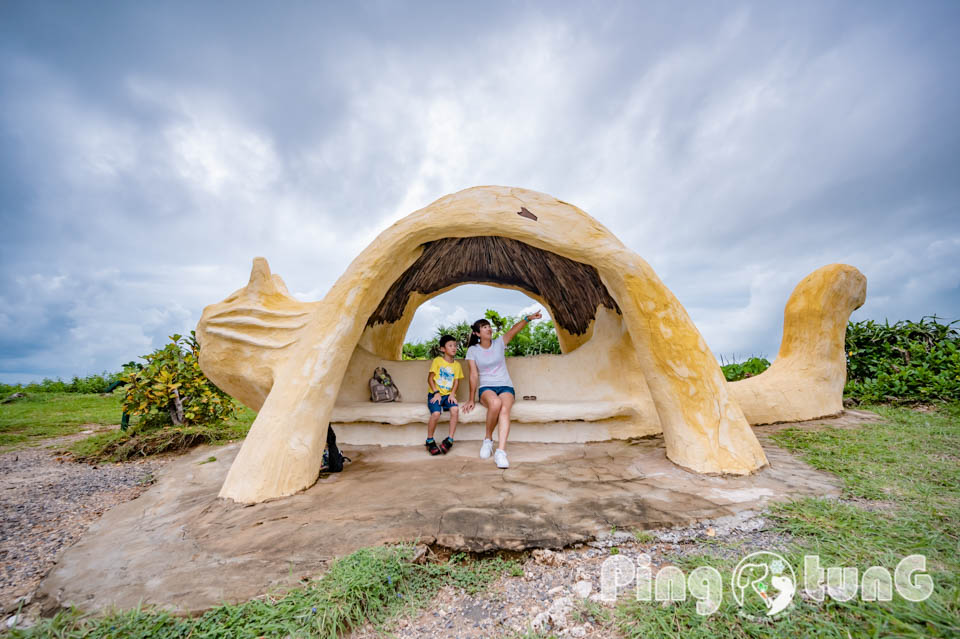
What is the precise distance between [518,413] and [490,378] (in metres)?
0.52

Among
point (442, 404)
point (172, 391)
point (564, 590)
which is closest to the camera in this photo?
point (564, 590)

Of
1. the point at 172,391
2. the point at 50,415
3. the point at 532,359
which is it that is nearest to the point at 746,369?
the point at 532,359

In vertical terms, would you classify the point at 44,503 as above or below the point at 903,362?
below

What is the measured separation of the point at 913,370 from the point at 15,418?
16.4 meters

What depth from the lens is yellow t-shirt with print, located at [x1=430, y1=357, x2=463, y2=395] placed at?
4.67 metres

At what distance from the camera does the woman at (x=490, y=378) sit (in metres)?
4.37

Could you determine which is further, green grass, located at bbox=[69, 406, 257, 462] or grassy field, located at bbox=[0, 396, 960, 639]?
green grass, located at bbox=[69, 406, 257, 462]

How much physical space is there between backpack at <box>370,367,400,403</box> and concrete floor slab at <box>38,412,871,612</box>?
1486mm

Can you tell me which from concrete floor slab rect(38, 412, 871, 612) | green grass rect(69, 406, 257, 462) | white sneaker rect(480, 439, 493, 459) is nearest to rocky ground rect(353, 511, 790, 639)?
concrete floor slab rect(38, 412, 871, 612)

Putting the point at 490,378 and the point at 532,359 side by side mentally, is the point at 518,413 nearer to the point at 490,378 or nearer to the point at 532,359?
the point at 490,378

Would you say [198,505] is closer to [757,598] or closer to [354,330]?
[354,330]

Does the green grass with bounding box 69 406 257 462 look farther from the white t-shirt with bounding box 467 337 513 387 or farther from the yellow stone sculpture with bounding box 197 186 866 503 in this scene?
the white t-shirt with bounding box 467 337 513 387

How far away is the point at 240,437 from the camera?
634 centimetres

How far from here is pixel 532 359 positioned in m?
5.70
